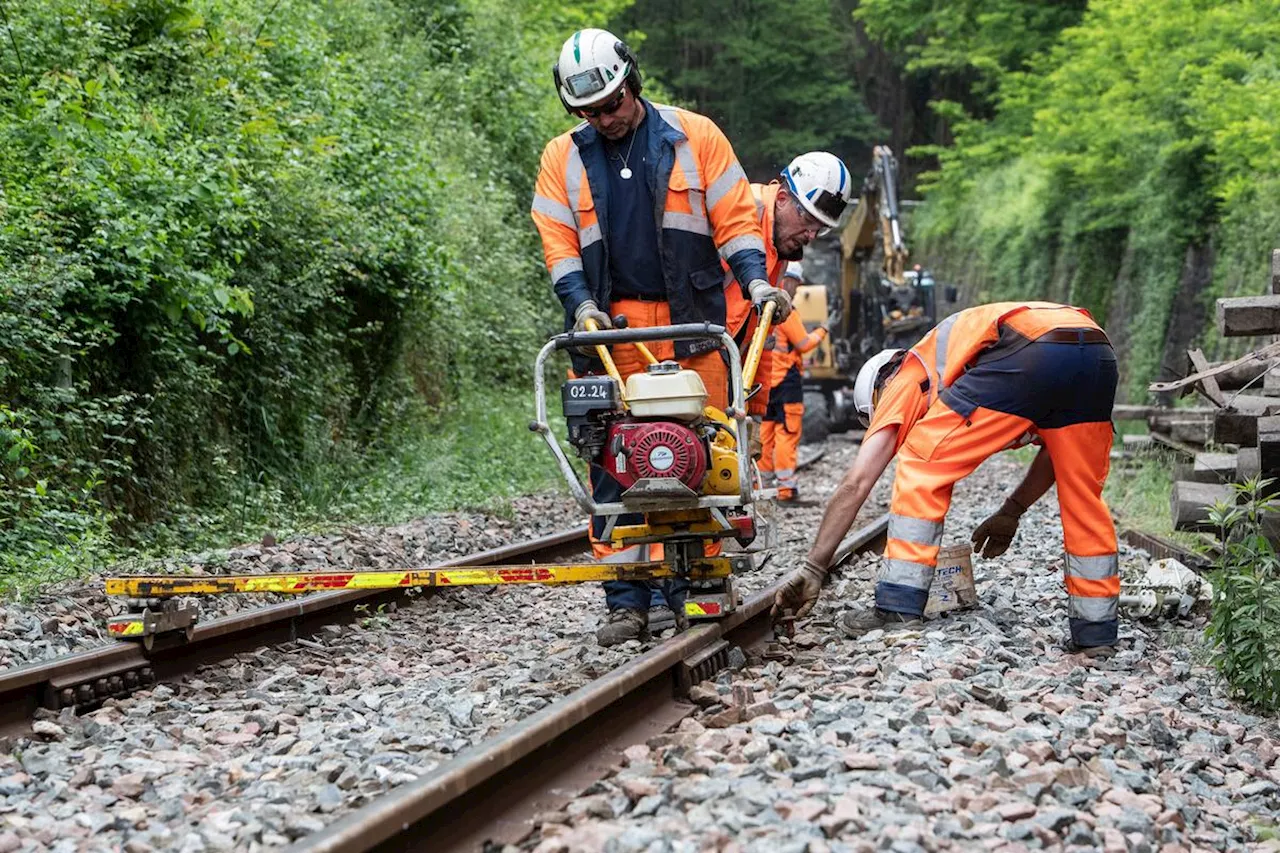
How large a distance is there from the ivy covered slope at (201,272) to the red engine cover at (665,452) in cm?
345

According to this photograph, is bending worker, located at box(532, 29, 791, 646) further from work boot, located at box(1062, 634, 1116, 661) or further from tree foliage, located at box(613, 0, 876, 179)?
tree foliage, located at box(613, 0, 876, 179)

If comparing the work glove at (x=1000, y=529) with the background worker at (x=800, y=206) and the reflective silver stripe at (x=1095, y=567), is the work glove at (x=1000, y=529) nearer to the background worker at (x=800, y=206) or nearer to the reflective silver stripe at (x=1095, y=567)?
the reflective silver stripe at (x=1095, y=567)

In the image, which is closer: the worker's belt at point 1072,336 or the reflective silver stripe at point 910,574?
the worker's belt at point 1072,336

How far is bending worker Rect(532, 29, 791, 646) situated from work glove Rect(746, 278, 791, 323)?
23 mm

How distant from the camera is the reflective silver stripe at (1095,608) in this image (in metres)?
5.57

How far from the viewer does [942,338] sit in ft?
18.6

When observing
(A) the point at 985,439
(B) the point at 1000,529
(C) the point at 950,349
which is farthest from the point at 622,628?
(B) the point at 1000,529

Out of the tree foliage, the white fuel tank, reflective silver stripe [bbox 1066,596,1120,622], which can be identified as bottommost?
reflective silver stripe [bbox 1066,596,1120,622]

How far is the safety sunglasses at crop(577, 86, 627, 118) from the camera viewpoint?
18.8 feet

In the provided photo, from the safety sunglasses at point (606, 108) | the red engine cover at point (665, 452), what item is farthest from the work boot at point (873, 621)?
the safety sunglasses at point (606, 108)

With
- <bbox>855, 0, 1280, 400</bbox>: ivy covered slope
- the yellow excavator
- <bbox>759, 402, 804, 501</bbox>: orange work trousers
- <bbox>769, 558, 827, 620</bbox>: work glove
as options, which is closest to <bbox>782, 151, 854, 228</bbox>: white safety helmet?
<bbox>769, 558, 827, 620</bbox>: work glove

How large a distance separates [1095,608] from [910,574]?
0.75 metres

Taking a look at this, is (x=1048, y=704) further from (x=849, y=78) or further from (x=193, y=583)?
(x=849, y=78)

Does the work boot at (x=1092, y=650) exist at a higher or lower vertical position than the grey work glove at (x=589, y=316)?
lower
